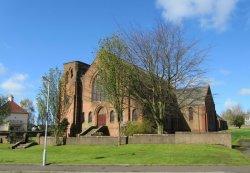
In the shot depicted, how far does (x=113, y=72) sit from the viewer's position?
117 ft

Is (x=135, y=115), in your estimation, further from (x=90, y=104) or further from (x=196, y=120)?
(x=196, y=120)

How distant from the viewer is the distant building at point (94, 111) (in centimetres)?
5195

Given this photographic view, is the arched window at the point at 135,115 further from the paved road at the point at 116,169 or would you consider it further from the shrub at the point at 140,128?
the paved road at the point at 116,169

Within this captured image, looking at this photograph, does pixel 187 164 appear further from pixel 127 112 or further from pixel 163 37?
pixel 127 112

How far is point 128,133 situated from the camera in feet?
132

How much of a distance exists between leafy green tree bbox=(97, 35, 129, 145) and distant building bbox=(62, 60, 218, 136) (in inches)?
479

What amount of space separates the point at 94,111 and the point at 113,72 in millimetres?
19788

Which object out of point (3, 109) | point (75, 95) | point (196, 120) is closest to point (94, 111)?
point (75, 95)

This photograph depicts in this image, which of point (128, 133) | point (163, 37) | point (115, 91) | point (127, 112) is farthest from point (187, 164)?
point (127, 112)

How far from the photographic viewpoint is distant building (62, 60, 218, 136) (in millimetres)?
51947

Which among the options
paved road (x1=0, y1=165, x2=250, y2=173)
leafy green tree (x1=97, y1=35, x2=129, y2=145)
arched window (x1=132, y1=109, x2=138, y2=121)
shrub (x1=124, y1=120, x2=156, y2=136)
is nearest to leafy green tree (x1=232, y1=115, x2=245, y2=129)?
arched window (x1=132, y1=109, x2=138, y2=121)

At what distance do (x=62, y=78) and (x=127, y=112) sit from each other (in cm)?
1223

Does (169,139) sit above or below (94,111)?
below

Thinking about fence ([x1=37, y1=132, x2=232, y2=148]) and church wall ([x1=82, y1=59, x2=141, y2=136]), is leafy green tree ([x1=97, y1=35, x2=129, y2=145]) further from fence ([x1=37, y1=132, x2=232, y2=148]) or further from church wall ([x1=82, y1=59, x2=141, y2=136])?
church wall ([x1=82, y1=59, x2=141, y2=136])
